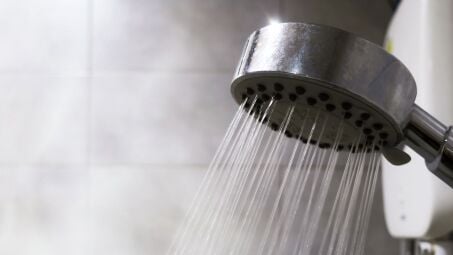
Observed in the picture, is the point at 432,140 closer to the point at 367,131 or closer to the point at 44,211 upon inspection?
the point at 367,131

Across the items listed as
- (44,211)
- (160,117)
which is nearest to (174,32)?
(160,117)

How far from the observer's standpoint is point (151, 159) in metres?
1.12

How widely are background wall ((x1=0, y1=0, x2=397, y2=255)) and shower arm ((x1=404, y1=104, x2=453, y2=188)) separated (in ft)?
2.27

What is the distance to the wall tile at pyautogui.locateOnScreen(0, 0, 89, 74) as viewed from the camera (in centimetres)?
115

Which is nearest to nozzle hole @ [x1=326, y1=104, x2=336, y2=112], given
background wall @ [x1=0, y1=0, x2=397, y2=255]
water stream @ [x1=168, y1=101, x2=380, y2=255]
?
water stream @ [x1=168, y1=101, x2=380, y2=255]

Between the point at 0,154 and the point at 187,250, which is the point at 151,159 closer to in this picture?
the point at 187,250

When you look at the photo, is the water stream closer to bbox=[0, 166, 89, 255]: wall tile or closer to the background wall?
the background wall

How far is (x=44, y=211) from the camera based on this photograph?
111cm

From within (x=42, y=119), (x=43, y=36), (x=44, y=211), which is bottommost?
(x=44, y=211)

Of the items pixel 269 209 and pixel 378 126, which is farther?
pixel 269 209

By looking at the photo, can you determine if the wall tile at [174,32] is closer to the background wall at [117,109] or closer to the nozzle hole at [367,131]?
the background wall at [117,109]

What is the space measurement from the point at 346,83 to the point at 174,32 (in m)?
0.79

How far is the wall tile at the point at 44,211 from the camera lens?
3.61ft

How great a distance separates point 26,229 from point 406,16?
2.58 ft
